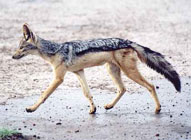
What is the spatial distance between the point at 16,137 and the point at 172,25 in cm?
963

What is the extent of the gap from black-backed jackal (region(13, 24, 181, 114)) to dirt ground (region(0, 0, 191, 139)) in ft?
1.74

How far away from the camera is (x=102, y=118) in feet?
30.1

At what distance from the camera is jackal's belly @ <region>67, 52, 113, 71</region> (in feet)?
30.7

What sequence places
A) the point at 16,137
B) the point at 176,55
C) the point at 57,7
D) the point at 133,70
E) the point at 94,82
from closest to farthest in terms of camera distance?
the point at 16,137 → the point at 133,70 → the point at 94,82 → the point at 176,55 → the point at 57,7

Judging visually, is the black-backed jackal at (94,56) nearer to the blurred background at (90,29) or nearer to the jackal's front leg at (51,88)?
the jackal's front leg at (51,88)

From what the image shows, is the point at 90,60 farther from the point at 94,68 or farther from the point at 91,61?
the point at 94,68

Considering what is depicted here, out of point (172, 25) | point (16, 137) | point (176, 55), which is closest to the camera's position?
point (16, 137)

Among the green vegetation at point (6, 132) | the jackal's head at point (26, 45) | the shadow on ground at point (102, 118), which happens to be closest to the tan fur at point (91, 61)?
the jackal's head at point (26, 45)

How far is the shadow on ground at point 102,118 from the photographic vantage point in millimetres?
8406

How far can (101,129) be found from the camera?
8.62 meters

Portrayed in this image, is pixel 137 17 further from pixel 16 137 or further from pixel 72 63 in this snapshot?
pixel 16 137

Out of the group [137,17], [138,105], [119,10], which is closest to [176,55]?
[138,105]

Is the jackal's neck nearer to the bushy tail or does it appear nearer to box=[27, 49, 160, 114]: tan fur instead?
box=[27, 49, 160, 114]: tan fur

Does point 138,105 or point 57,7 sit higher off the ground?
point 57,7
